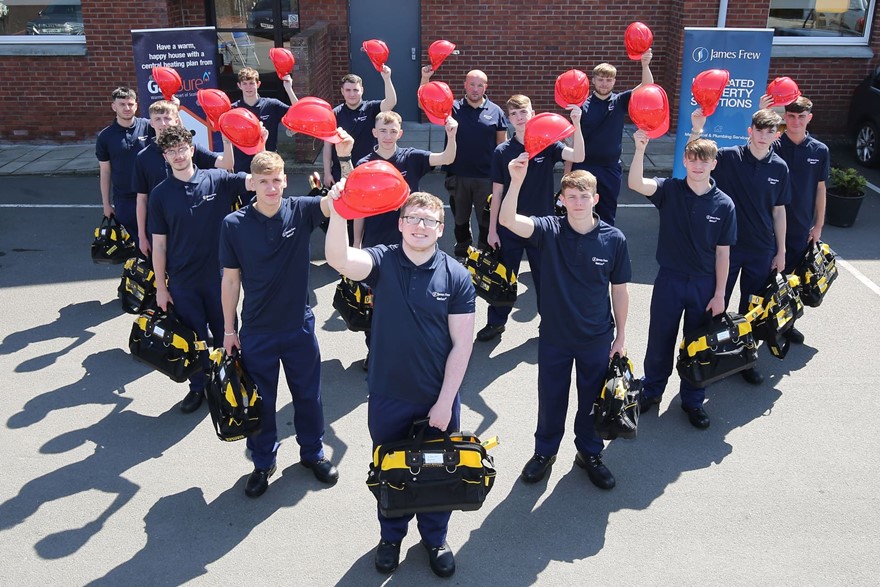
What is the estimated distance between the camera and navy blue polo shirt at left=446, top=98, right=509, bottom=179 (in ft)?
27.6

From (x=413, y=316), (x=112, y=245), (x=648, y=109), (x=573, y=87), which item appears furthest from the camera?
(x=112, y=245)

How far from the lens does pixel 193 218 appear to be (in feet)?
18.2

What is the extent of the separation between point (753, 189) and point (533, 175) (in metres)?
1.81

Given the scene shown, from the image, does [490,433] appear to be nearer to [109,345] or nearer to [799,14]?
A: [109,345]

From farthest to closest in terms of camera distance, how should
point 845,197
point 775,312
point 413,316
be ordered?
1. point 845,197
2. point 775,312
3. point 413,316

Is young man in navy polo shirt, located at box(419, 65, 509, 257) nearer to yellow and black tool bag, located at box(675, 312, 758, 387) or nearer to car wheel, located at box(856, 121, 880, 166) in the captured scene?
yellow and black tool bag, located at box(675, 312, 758, 387)

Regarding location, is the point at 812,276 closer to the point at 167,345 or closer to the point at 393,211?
the point at 393,211

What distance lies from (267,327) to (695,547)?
9.25ft

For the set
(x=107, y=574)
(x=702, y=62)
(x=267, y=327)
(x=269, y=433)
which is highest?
(x=702, y=62)

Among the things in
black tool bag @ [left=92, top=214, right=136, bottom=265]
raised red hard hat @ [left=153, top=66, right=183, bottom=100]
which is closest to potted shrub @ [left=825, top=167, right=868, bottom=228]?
raised red hard hat @ [left=153, top=66, right=183, bottom=100]

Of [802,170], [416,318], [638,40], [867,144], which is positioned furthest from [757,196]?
[867,144]

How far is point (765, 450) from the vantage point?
5.57 meters

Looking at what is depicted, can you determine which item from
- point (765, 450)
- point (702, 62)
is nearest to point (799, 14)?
point (702, 62)

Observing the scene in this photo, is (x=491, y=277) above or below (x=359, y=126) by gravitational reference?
below
